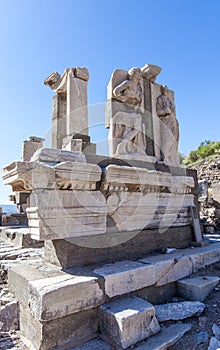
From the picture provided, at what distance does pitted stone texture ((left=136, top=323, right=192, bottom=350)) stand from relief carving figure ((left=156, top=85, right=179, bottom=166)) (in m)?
2.41

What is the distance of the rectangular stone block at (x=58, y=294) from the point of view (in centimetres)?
169

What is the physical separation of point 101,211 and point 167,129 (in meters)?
2.17

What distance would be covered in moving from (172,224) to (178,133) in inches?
67.0

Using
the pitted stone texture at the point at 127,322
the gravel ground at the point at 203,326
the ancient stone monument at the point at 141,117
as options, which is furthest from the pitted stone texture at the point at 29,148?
the gravel ground at the point at 203,326

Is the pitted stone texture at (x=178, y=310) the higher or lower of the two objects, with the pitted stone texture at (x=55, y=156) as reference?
lower

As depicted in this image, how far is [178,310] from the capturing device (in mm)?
2162

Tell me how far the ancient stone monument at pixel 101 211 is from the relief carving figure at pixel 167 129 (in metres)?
0.02

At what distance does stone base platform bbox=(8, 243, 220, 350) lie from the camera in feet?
5.63

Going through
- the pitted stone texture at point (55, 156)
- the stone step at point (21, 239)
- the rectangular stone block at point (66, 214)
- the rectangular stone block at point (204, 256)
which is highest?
the pitted stone texture at point (55, 156)

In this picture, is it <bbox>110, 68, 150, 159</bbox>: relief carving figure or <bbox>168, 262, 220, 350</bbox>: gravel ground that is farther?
<bbox>110, 68, 150, 159</bbox>: relief carving figure

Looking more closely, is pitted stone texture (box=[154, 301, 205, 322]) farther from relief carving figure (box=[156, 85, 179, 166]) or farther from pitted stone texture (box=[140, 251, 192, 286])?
relief carving figure (box=[156, 85, 179, 166])

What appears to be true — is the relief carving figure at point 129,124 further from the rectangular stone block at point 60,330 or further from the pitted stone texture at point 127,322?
the rectangular stone block at point 60,330

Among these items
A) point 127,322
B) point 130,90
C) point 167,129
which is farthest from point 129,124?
point 127,322

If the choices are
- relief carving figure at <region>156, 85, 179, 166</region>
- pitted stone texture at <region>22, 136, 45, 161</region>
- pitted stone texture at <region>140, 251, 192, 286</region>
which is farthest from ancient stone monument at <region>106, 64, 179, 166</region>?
pitted stone texture at <region>22, 136, 45, 161</region>
